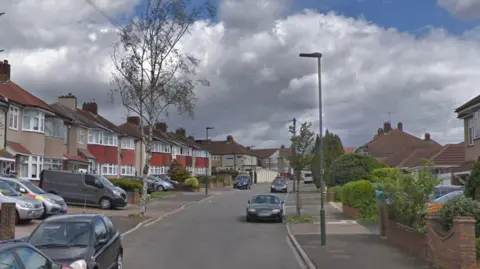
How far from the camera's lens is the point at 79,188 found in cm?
3347

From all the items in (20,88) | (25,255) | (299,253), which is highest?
(20,88)

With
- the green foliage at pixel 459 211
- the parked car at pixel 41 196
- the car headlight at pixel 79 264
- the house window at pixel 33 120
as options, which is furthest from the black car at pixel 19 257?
the house window at pixel 33 120

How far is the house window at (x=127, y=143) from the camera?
63.0 m

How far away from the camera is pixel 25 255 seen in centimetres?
711

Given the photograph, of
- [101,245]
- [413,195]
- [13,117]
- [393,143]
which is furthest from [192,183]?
[101,245]

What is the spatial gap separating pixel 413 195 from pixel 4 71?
3115 cm

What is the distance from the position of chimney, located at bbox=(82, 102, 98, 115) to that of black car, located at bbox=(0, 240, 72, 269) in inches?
2211

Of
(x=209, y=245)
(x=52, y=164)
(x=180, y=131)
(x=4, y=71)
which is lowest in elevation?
(x=209, y=245)

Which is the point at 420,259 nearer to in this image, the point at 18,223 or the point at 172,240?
the point at 172,240

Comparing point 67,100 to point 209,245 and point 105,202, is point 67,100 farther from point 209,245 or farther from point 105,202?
point 209,245

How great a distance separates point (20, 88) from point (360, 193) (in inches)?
975

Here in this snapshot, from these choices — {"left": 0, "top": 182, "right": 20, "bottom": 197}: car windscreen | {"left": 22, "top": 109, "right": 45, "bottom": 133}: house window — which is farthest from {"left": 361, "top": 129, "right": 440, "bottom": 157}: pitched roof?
{"left": 0, "top": 182, "right": 20, "bottom": 197}: car windscreen

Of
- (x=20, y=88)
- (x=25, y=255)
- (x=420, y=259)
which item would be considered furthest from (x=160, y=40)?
(x=25, y=255)

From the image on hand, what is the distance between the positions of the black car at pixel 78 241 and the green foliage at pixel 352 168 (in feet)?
102
